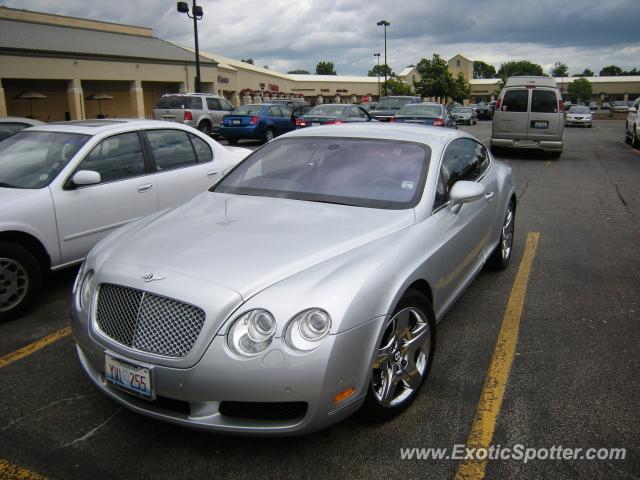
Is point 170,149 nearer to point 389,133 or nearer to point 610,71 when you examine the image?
point 389,133

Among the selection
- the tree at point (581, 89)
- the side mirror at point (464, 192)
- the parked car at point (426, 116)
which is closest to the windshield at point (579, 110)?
the parked car at point (426, 116)

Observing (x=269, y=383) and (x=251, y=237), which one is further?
(x=251, y=237)

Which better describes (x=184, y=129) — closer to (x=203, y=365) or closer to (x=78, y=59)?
(x=203, y=365)

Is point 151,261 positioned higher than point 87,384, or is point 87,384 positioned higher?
point 151,261

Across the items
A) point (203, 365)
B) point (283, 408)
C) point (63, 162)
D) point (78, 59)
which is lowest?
point (283, 408)

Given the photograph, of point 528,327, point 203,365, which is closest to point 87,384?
point 203,365

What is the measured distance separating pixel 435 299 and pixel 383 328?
0.83 m

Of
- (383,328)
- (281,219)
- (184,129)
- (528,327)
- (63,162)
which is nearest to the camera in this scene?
(383,328)

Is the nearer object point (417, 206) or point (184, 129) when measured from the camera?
point (417, 206)

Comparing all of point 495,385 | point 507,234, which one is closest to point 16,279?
point 495,385

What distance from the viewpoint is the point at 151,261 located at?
2.83 meters

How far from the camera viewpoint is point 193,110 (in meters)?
20.4

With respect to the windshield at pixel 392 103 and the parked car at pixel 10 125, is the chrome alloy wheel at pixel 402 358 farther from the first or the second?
the windshield at pixel 392 103

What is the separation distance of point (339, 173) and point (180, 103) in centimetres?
1777
